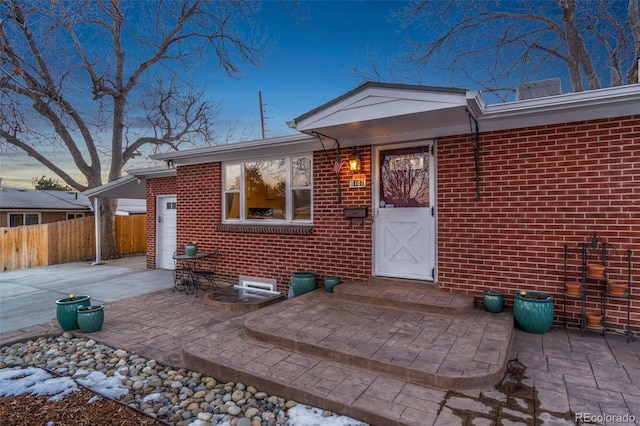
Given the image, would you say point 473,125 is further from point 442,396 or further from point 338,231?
point 442,396

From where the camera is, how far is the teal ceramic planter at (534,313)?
3.88 meters

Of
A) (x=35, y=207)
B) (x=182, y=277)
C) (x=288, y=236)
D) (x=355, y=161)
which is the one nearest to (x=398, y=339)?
(x=355, y=161)

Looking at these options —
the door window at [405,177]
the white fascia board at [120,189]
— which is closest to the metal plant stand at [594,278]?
the door window at [405,177]

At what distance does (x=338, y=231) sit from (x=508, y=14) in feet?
27.2

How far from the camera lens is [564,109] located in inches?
155

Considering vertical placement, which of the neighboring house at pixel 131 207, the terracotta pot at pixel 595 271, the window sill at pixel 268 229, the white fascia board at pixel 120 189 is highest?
the white fascia board at pixel 120 189

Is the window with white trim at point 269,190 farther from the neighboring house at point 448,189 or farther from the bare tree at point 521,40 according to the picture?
the bare tree at point 521,40

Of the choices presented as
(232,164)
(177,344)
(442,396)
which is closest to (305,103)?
(232,164)

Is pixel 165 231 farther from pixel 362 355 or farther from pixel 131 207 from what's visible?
pixel 131 207

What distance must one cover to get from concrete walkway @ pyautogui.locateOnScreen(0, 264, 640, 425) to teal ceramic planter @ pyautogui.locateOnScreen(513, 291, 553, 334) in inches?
4.4

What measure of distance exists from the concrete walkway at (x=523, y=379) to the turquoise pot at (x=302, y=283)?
1.22 metres

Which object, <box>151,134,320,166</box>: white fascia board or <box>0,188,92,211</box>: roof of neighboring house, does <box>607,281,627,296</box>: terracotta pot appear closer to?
<box>151,134,320,166</box>: white fascia board

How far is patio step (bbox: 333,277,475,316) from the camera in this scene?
4203mm

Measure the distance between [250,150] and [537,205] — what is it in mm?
4915
